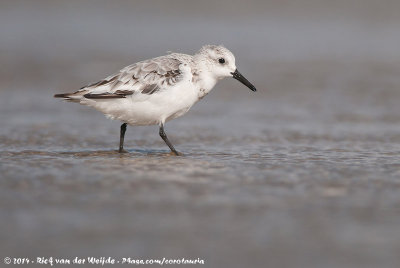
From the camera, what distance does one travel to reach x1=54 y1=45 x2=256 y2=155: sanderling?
8000 millimetres

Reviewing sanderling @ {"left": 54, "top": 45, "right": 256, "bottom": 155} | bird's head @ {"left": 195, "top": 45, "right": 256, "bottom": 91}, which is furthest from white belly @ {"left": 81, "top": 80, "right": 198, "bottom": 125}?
bird's head @ {"left": 195, "top": 45, "right": 256, "bottom": 91}

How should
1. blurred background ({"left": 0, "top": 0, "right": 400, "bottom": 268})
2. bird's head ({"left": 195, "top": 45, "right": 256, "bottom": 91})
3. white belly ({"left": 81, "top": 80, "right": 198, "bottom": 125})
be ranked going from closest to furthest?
blurred background ({"left": 0, "top": 0, "right": 400, "bottom": 268}) < white belly ({"left": 81, "top": 80, "right": 198, "bottom": 125}) < bird's head ({"left": 195, "top": 45, "right": 256, "bottom": 91})

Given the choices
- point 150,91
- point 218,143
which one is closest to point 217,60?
point 150,91

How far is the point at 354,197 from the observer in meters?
6.09

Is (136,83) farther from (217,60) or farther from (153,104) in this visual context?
(217,60)

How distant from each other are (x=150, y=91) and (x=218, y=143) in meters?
1.58

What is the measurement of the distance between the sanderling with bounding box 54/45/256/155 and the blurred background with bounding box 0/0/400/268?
560 millimetres

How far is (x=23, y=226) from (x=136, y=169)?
7.12 ft

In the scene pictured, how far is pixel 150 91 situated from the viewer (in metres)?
8.01

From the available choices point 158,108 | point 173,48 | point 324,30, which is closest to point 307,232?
point 158,108

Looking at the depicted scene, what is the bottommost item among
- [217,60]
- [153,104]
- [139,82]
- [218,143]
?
[218,143]

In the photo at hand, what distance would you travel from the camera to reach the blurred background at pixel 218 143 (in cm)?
496

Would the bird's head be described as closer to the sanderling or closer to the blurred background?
the sanderling

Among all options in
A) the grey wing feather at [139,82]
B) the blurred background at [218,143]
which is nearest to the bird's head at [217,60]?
the grey wing feather at [139,82]
